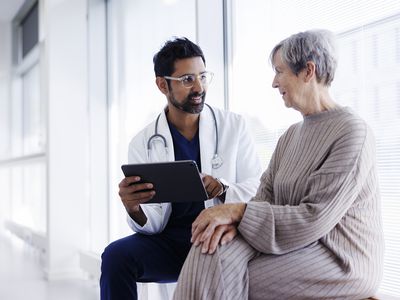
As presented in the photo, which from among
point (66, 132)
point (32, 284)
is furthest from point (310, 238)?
point (66, 132)

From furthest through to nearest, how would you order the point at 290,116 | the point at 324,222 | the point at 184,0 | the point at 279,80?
the point at 184,0
the point at 290,116
the point at 279,80
the point at 324,222

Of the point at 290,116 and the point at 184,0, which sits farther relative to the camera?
the point at 184,0

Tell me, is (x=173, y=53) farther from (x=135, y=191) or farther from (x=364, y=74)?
(x=364, y=74)

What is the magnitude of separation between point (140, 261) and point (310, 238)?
0.70 metres

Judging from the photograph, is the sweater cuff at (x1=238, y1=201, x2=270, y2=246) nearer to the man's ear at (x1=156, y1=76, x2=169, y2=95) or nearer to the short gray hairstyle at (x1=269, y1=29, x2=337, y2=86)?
the short gray hairstyle at (x1=269, y1=29, x2=337, y2=86)

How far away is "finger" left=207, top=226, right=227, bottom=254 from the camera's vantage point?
1.24 metres

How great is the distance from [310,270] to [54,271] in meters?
2.74

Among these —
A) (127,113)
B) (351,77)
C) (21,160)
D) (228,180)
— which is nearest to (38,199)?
(21,160)

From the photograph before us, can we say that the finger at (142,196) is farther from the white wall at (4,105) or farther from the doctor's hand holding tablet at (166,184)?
the white wall at (4,105)

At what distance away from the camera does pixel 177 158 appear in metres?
1.86

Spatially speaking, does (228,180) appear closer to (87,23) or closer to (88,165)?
(88,165)

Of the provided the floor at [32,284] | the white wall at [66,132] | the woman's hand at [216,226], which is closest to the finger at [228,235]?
the woman's hand at [216,226]

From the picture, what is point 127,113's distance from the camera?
3432 millimetres

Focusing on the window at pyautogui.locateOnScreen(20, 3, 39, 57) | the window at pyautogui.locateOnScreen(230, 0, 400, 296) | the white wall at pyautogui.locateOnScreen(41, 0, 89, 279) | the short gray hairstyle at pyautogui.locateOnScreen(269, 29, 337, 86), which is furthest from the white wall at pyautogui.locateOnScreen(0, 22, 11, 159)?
the short gray hairstyle at pyautogui.locateOnScreen(269, 29, 337, 86)
